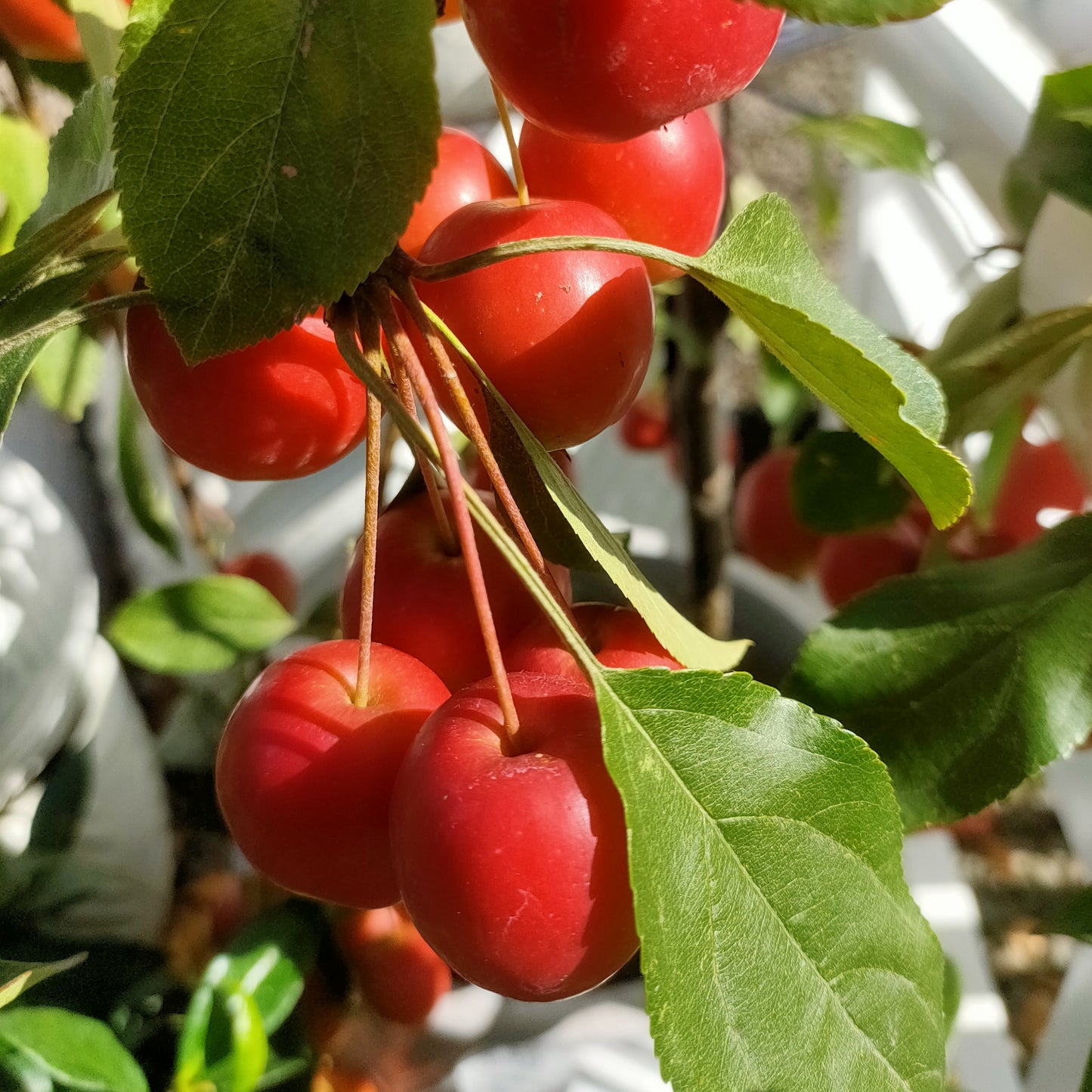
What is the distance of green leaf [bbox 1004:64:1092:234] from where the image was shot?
14.7 inches

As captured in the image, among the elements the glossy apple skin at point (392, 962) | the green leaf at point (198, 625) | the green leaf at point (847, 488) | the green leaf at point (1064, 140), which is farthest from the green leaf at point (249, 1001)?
the green leaf at point (1064, 140)

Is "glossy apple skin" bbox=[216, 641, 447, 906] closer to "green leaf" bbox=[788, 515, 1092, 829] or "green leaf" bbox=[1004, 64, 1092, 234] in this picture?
"green leaf" bbox=[788, 515, 1092, 829]

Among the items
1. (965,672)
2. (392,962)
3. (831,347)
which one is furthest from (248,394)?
(392,962)

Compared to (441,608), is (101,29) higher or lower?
higher

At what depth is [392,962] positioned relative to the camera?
1.69ft

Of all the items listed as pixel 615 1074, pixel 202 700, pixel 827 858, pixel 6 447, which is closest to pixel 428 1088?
pixel 615 1074

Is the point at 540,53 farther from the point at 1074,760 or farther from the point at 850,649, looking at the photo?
the point at 1074,760

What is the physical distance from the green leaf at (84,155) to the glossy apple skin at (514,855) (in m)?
0.19

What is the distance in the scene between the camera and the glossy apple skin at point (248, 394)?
26cm

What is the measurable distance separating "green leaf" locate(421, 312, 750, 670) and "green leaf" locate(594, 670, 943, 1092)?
0.02m

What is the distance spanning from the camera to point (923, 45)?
0.71 m

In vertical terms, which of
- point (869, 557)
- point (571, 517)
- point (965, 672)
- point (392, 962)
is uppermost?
point (571, 517)

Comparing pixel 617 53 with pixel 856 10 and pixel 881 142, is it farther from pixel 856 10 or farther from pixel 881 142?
pixel 881 142

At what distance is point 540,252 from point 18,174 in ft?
1.04
